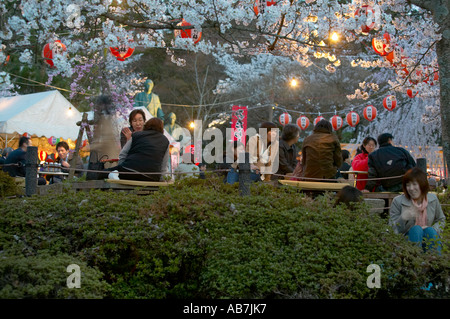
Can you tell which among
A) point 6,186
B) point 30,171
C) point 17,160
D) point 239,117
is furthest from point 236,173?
point 239,117

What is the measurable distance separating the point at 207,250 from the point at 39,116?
13752mm

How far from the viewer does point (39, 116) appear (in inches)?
664

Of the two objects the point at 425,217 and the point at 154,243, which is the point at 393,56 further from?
the point at 154,243

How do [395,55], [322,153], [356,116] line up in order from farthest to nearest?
1. [356,116]
2. [395,55]
3. [322,153]

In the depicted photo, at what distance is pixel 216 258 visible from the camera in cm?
456

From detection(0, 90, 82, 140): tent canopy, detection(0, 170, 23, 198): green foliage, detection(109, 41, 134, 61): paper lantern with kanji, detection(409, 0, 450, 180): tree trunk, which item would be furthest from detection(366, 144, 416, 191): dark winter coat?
detection(0, 90, 82, 140): tent canopy

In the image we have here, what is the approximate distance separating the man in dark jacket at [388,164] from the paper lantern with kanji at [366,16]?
9.18 feet

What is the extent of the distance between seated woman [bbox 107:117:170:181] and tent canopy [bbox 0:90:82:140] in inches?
375

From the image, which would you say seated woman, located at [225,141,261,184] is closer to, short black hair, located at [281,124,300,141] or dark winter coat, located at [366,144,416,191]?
short black hair, located at [281,124,300,141]

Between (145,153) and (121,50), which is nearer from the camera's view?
(145,153)

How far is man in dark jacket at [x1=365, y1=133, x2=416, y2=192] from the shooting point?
26.1 ft

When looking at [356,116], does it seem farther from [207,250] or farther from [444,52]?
[207,250]

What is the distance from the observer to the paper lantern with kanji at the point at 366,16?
9867mm
